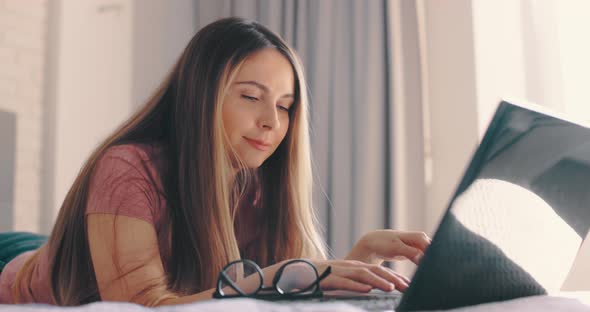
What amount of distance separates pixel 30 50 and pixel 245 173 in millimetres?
1524

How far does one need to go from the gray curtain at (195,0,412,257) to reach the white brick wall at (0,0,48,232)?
111 centimetres

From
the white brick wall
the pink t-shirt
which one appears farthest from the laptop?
the white brick wall

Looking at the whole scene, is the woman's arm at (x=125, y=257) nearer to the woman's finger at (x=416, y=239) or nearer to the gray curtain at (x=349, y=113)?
the woman's finger at (x=416, y=239)

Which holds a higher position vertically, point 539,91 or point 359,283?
point 539,91

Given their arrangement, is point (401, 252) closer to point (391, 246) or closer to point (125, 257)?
point (391, 246)

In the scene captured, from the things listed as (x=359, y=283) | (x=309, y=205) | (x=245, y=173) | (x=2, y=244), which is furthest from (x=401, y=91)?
(x=359, y=283)

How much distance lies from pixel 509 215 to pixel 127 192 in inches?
26.0

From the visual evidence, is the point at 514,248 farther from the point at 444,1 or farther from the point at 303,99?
the point at 444,1

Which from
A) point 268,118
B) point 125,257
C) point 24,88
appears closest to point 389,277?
point 125,257

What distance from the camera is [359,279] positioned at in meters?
0.79

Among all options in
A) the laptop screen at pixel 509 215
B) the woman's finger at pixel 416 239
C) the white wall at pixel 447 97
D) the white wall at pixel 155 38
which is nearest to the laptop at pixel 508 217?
the laptop screen at pixel 509 215

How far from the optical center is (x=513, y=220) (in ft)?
2.15

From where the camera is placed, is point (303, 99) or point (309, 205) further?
point (309, 205)

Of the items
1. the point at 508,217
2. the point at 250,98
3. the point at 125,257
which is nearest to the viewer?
the point at 508,217
